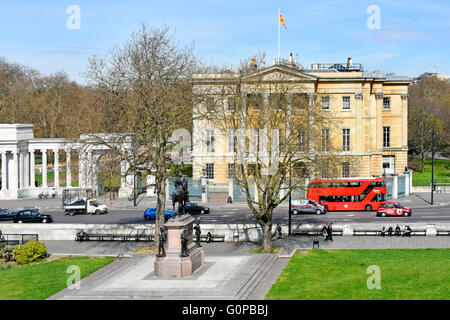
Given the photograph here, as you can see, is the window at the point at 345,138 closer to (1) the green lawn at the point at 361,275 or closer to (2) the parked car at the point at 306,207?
(2) the parked car at the point at 306,207

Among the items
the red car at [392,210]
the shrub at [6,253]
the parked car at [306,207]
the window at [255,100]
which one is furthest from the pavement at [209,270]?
the parked car at [306,207]

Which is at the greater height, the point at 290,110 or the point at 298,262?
the point at 290,110

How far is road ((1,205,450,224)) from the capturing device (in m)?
55.2

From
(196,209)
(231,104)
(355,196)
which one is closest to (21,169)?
(196,209)

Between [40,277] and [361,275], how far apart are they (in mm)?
17014

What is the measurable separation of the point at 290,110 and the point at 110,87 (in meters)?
11.8

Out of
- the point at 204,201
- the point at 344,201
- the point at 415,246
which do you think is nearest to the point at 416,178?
the point at 344,201

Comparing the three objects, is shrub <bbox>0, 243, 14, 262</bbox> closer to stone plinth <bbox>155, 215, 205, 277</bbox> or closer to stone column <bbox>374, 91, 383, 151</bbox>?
stone plinth <bbox>155, 215, 205, 277</bbox>

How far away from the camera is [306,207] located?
60312 millimetres

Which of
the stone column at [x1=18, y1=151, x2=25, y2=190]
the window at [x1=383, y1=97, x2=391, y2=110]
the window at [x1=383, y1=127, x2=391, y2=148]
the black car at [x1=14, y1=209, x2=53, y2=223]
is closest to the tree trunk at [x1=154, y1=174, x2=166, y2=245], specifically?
the black car at [x1=14, y1=209, x2=53, y2=223]

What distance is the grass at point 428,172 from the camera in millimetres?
80081

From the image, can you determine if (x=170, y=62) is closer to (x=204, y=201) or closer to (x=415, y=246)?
(x=415, y=246)

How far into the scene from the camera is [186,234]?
1292 inches
